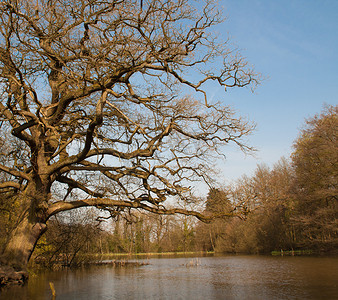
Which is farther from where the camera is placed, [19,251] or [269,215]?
[269,215]

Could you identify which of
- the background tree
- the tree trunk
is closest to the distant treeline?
the background tree

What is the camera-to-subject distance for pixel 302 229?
27.9 metres

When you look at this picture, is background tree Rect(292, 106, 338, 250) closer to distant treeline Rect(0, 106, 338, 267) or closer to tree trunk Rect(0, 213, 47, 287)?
distant treeline Rect(0, 106, 338, 267)

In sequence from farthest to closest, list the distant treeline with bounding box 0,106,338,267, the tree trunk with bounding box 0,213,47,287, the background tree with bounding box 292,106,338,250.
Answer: the background tree with bounding box 292,106,338,250 → the distant treeline with bounding box 0,106,338,267 → the tree trunk with bounding box 0,213,47,287

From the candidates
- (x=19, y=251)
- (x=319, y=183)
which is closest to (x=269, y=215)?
(x=319, y=183)

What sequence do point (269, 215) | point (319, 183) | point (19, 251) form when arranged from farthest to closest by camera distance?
point (269, 215), point (319, 183), point (19, 251)

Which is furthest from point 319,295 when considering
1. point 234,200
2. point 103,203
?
point 103,203

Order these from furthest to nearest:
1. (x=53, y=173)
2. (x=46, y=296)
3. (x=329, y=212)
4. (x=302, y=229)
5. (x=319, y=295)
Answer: (x=302, y=229) < (x=329, y=212) < (x=53, y=173) < (x=46, y=296) < (x=319, y=295)

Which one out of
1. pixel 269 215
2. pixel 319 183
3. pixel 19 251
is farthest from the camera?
pixel 269 215

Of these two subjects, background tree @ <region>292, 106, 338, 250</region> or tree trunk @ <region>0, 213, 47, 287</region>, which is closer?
tree trunk @ <region>0, 213, 47, 287</region>

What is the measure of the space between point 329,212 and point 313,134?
6182 millimetres

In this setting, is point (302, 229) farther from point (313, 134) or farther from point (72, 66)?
point (72, 66)

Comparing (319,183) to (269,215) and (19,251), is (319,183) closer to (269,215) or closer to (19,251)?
(269,215)

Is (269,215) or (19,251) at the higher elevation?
(269,215)
